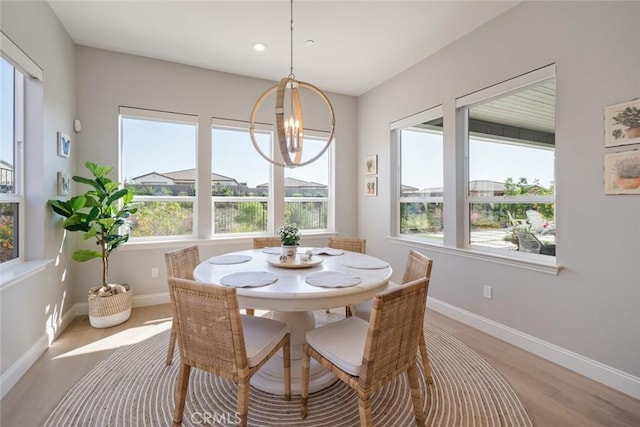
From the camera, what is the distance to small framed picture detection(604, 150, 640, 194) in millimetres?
1897

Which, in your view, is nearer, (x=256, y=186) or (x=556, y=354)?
Result: (x=556, y=354)

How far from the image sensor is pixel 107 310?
2885 millimetres

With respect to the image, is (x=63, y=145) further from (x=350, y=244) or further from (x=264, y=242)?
(x=350, y=244)

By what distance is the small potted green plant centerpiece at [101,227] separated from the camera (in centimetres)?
274

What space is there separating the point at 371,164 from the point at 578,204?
8.62 ft

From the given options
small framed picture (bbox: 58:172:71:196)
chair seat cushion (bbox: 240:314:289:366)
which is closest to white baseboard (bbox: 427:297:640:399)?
chair seat cushion (bbox: 240:314:289:366)

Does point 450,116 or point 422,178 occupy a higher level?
point 450,116

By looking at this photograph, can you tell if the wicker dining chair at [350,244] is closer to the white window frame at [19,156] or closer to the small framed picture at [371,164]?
the small framed picture at [371,164]

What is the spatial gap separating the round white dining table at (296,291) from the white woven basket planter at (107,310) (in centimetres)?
140

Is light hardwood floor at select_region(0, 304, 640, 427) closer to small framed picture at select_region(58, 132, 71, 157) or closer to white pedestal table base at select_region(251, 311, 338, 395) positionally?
white pedestal table base at select_region(251, 311, 338, 395)

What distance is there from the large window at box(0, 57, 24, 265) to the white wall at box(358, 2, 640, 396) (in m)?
3.90

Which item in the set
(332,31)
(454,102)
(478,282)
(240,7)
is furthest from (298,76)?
(478,282)

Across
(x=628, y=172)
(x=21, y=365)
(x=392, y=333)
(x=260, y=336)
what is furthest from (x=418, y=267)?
(x=21, y=365)

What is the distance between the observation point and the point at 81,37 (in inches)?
121
